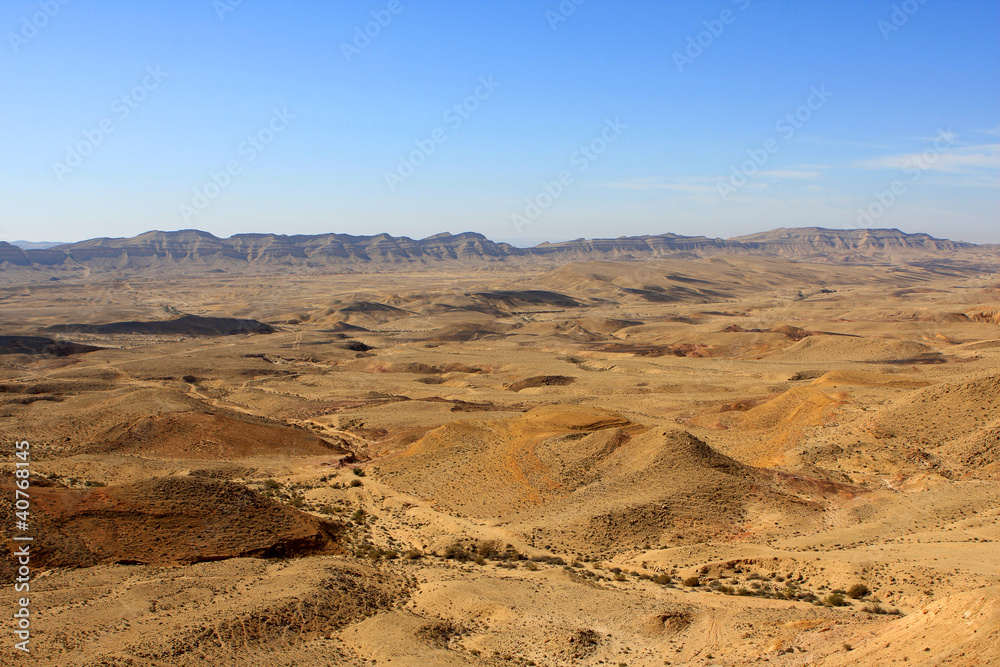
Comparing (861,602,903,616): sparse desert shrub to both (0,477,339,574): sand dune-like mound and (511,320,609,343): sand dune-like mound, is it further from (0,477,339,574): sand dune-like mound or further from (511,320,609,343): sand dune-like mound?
(511,320,609,343): sand dune-like mound

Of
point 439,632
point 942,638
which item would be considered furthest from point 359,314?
point 942,638

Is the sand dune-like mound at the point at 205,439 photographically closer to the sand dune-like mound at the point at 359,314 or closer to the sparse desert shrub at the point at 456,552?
the sparse desert shrub at the point at 456,552

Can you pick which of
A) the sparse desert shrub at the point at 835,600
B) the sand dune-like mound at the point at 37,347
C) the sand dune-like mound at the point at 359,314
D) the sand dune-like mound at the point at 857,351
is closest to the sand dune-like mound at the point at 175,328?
the sand dune-like mound at the point at 359,314

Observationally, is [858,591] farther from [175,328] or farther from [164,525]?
[175,328]

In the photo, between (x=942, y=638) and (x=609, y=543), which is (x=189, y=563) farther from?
(x=942, y=638)

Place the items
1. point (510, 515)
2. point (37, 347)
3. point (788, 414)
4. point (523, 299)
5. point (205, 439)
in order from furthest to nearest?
1. point (523, 299)
2. point (37, 347)
3. point (788, 414)
4. point (205, 439)
5. point (510, 515)

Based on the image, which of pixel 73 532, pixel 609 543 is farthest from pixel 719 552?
pixel 73 532
